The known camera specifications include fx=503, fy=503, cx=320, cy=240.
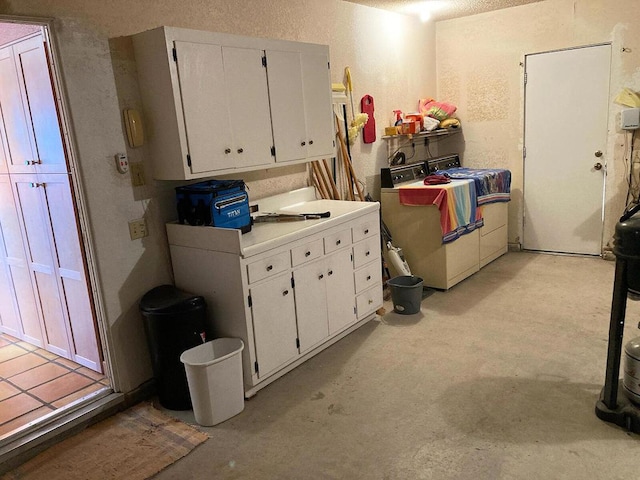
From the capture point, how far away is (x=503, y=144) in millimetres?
5609

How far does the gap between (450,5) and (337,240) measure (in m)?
3.00

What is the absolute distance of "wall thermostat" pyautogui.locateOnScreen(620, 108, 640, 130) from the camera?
462 centimetres

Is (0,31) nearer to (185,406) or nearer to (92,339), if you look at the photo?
(92,339)

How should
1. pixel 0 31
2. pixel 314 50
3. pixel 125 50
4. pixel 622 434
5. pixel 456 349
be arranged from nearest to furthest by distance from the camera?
pixel 622 434, pixel 125 50, pixel 0 31, pixel 456 349, pixel 314 50

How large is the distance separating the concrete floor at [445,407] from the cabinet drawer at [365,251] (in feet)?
1.72

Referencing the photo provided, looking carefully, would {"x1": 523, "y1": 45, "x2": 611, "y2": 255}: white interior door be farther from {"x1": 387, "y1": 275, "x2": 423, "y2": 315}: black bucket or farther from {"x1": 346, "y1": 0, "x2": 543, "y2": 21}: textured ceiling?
{"x1": 387, "y1": 275, "x2": 423, "y2": 315}: black bucket

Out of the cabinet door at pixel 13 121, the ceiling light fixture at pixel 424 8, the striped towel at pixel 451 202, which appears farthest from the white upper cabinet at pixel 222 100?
the ceiling light fixture at pixel 424 8

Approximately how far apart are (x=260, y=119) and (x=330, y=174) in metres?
1.20

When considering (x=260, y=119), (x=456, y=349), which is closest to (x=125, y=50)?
(x=260, y=119)

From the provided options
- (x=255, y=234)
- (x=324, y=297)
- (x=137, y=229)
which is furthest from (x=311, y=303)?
(x=137, y=229)

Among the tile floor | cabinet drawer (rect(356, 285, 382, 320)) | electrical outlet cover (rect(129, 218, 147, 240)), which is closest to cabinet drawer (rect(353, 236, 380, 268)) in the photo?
cabinet drawer (rect(356, 285, 382, 320))

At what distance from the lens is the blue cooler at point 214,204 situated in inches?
116

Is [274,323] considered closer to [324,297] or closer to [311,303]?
[311,303]

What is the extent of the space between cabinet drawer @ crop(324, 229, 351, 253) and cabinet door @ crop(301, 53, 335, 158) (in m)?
0.65
